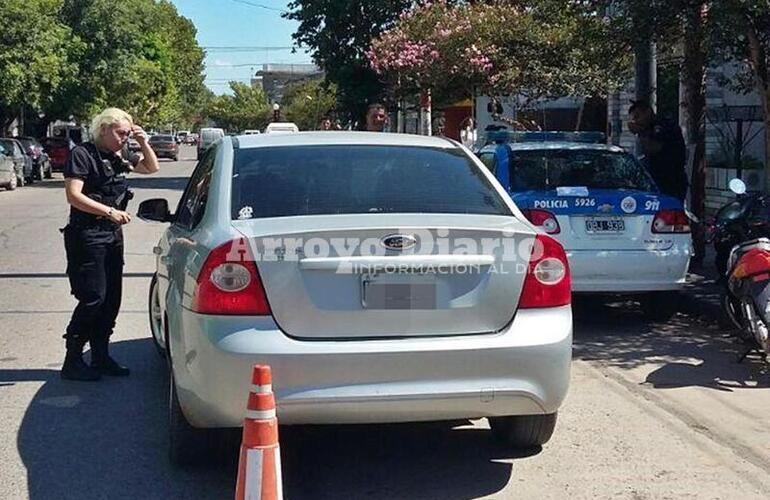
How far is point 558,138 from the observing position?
10742 millimetres

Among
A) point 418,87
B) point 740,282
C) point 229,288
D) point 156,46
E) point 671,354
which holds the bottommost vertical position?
point 671,354

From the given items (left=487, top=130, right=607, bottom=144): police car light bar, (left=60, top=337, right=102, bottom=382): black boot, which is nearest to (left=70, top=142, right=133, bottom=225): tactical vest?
(left=60, top=337, right=102, bottom=382): black boot

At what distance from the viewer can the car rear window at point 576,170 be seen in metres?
8.66

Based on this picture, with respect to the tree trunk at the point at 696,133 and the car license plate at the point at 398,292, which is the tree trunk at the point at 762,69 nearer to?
the tree trunk at the point at 696,133

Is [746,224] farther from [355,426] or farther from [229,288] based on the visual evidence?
[229,288]

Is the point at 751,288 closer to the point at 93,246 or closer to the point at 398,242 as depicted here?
the point at 398,242


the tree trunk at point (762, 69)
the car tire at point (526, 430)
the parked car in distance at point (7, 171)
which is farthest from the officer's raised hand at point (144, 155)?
the parked car in distance at point (7, 171)

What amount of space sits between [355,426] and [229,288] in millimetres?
1728

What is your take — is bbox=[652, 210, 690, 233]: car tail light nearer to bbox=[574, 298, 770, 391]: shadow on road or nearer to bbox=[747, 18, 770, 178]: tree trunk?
bbox=[574, 298, 770, 391]: shadow on road

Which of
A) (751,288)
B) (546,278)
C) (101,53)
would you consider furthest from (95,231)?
(101,53)

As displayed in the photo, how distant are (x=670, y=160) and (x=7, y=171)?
2239 cm

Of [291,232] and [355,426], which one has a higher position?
[291,232]

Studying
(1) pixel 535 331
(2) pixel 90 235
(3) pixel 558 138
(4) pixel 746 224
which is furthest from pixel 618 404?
(3) pixel 558 138

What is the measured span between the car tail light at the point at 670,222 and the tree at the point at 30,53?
24820 millimetres
